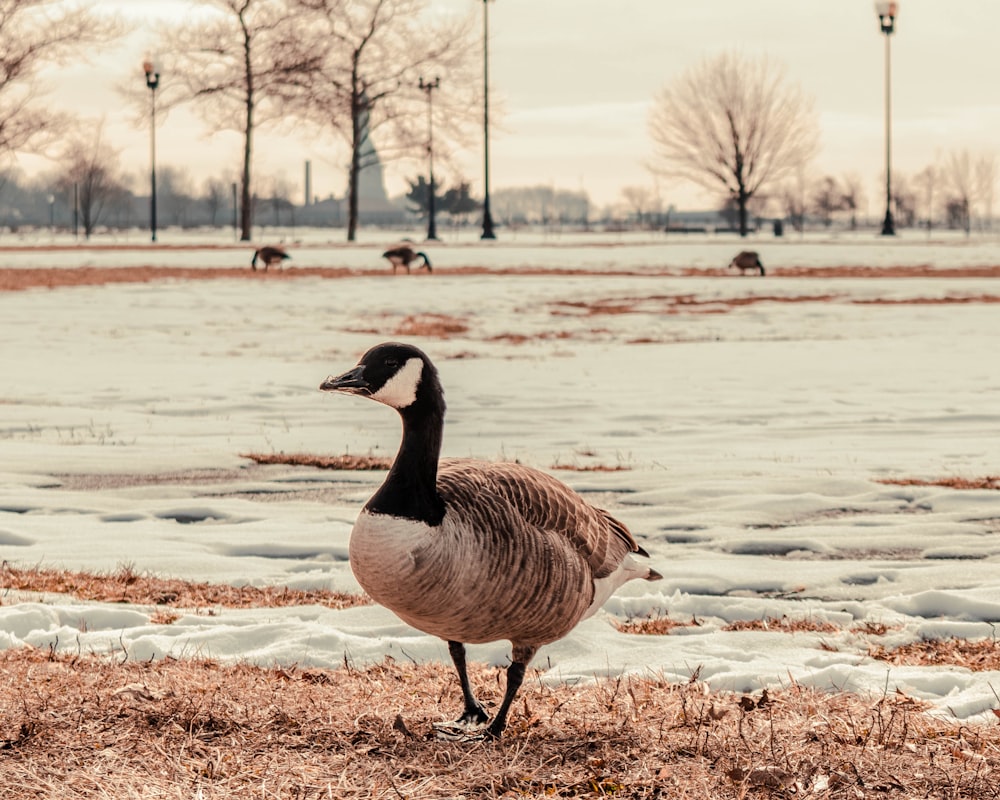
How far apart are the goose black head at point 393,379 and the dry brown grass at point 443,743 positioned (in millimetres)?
1062

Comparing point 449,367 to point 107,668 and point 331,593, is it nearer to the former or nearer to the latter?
point 331,593

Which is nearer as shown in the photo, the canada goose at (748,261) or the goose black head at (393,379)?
the goose black head at (393,379)

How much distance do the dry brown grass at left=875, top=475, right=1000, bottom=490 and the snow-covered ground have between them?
14cm

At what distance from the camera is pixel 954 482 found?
9.23m

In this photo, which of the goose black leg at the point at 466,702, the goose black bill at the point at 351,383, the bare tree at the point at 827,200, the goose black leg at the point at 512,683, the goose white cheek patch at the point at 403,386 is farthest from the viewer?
the bare tree at the point at 827,200

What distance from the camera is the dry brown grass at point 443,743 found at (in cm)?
377

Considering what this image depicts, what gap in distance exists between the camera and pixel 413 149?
52.5 metres

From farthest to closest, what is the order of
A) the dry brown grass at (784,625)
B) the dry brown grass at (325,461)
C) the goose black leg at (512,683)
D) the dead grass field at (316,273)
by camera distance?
the dead grass field at (316,273) → the dry brown grass at (325,461) → the dry brown grass at (784,625) → the goose black leg at (512,683)

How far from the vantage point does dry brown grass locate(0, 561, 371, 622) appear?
6.37 meters

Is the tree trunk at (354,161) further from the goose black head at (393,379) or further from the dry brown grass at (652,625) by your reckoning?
the goose black head at (393,379)

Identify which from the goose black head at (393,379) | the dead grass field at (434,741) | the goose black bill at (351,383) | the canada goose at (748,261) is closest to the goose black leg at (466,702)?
the dead grass field at (434,741)

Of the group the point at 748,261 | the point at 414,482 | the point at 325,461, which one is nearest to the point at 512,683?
the point at 414,482

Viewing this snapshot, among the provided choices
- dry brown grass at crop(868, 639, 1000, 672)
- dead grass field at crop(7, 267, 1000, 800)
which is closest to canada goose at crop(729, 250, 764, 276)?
dry brown grass at crop(868, 639, 1000, 672)

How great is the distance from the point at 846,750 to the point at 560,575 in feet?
3.41
